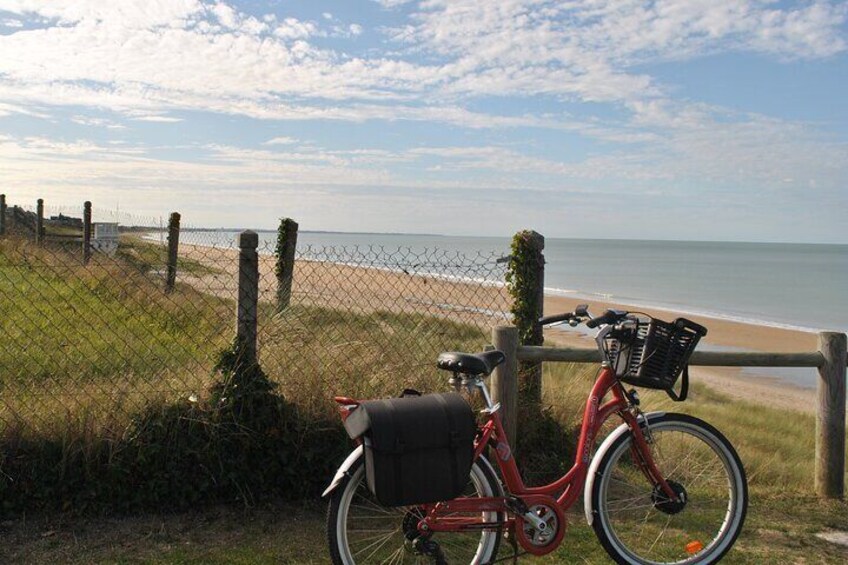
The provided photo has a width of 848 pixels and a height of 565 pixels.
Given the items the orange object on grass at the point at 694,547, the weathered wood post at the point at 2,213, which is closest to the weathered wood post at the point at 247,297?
the orange object on grass at the point at 694,547

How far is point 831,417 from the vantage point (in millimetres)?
5059

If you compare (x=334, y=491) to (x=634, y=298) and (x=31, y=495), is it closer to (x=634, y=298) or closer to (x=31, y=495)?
(x=31, y=495)

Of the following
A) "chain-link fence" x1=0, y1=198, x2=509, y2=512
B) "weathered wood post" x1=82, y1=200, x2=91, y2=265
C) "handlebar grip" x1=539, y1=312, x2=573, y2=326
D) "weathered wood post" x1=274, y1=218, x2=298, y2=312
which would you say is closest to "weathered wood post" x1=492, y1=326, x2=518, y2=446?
"chain-link fence" x1=0, y1=198, x2=509, y2=512

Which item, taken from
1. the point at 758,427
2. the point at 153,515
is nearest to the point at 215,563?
the point at 153,515

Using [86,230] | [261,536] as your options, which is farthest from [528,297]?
[86,230]

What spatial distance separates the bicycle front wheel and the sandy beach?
9.17ft

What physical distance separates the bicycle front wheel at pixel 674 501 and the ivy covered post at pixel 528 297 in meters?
1.36

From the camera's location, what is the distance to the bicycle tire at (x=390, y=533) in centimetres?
324

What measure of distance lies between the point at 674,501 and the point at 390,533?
1.51 meters

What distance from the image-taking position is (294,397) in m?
4.77

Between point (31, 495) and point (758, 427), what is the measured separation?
8.84 m

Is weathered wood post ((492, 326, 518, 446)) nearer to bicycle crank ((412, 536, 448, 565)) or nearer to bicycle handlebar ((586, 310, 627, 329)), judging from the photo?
bicycle handlebar ((586, 310, 627, 329))

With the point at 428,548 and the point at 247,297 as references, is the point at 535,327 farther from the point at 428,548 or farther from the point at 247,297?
the point at 428,548

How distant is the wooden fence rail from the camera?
16.0 ft
